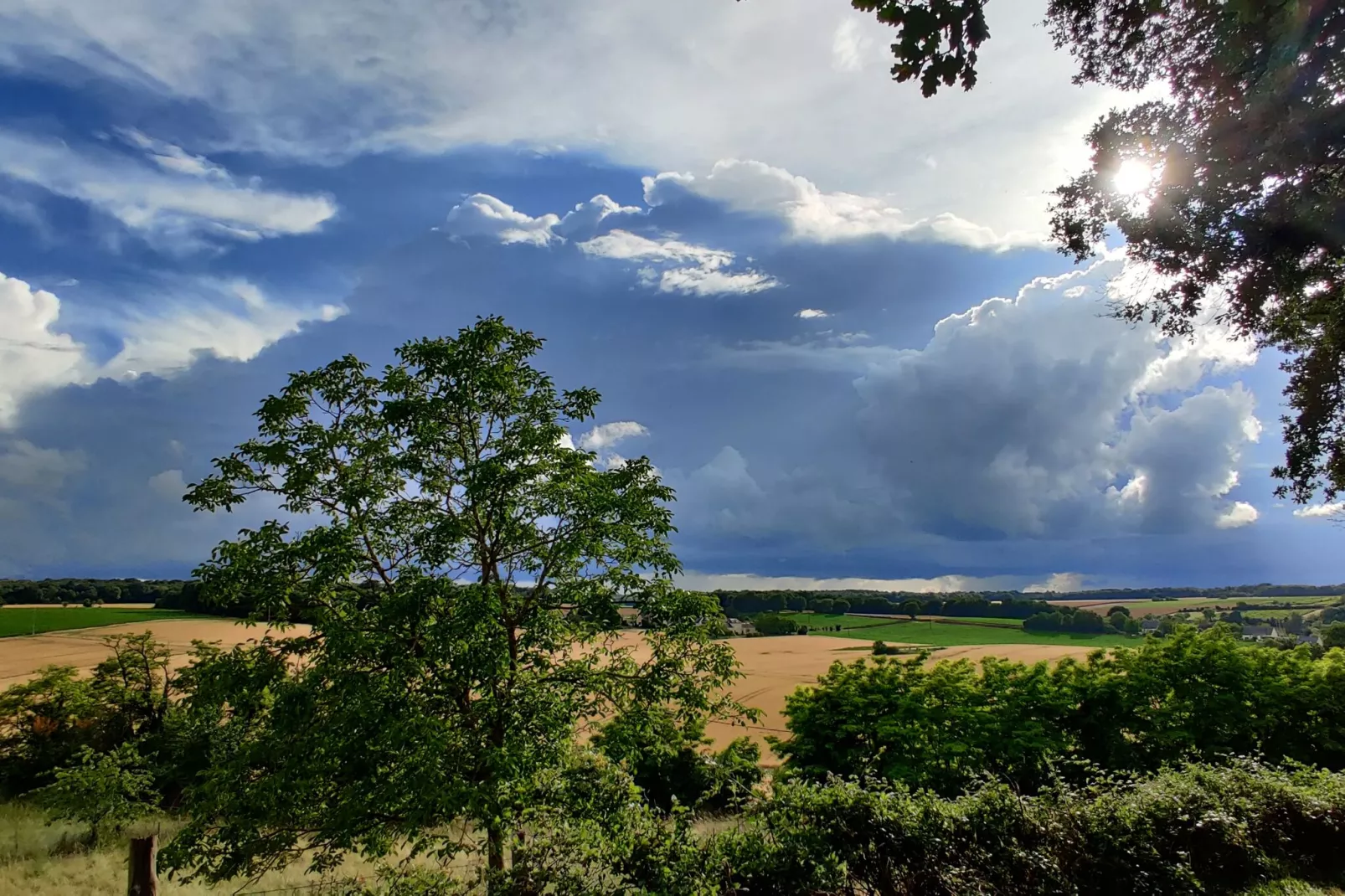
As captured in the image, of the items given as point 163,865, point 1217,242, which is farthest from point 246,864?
point 1217,242

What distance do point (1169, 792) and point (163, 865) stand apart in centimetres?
1382

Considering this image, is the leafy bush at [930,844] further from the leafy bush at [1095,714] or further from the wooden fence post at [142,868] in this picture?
the leafy bush at [1095,714]

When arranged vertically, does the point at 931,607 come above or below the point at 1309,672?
below

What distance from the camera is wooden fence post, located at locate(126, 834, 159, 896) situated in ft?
23.3

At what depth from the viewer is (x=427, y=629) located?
26.2 ft

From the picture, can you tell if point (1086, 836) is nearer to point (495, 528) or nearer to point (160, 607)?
point (495, 528)

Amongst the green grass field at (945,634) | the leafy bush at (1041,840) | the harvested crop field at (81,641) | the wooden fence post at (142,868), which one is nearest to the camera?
the wooden fence post at (142,868)

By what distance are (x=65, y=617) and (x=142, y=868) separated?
6692cm

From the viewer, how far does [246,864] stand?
849 centimetres

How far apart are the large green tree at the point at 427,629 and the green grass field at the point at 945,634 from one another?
66642 millimetres

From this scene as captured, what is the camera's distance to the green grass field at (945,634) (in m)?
72.3

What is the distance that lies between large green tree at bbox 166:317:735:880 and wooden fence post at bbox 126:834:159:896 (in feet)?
3.21

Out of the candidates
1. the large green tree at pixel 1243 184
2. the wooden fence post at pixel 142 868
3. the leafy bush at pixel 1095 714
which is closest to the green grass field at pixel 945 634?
the leafy bush at pixel 1095 714

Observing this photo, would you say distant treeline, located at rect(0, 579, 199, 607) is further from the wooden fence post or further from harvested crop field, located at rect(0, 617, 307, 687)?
the wooden fence post
